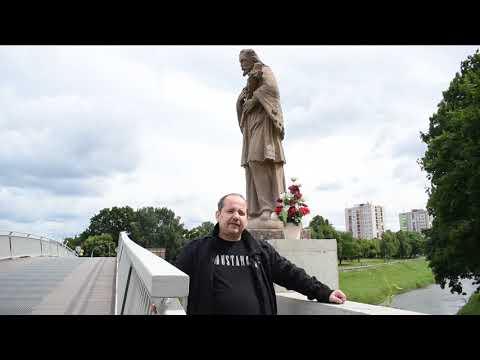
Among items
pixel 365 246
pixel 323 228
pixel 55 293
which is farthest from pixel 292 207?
pixel 365 246

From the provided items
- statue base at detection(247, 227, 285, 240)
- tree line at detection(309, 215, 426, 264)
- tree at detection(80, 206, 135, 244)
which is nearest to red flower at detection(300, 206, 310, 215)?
statue base at detection(247, 227, 285, 240)

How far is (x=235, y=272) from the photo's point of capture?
2.82 metres

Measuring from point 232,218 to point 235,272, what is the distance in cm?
37

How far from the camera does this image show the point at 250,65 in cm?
661

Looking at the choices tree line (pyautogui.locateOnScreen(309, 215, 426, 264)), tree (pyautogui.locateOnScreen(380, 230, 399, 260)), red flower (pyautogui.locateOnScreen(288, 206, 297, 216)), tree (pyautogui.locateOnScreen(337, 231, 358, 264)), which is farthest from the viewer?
tree (pyautogui.locateOnScreen(337, 231, 358, 264))

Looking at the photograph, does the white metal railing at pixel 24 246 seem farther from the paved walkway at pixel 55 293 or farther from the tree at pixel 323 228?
the tree at pixel 323 228

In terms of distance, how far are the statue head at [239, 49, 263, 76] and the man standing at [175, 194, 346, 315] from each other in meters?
4.01

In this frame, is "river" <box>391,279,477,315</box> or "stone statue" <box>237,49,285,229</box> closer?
"stone statue" <box>237,49,285,229</box>

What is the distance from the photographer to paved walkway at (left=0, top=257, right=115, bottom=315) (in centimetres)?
548

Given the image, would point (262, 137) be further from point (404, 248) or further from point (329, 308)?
point (404, 248)

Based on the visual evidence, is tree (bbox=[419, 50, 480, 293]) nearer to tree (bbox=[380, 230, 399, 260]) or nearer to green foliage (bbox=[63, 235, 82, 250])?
tree (bbox=[380, 230, 399, 260])

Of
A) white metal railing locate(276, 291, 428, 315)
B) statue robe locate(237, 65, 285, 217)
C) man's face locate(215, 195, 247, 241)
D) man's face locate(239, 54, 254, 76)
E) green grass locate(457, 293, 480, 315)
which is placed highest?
man's face locate(239, 54, 254, 76)

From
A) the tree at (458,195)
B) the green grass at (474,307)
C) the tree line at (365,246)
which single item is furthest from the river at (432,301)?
the tree line at (365,246)
